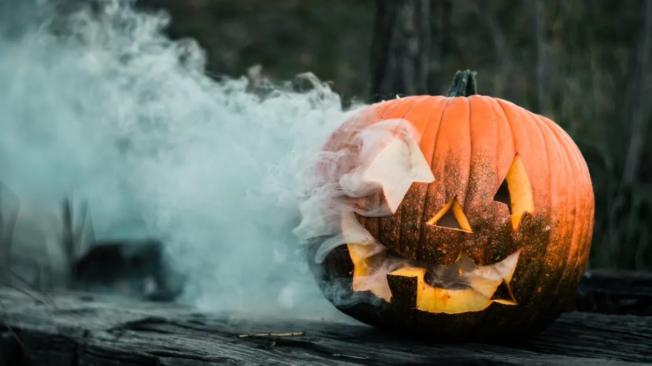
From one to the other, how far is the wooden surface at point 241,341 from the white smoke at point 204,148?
7.8 inches

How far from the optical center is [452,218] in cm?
198

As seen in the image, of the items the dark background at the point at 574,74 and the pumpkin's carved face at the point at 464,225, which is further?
the dark background at the point at 574,74

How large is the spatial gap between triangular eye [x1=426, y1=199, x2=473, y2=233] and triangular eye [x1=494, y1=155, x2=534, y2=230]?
0.11m

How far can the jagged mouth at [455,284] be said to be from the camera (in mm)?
1952

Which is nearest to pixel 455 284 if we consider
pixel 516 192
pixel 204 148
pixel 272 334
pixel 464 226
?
pixel 464 226

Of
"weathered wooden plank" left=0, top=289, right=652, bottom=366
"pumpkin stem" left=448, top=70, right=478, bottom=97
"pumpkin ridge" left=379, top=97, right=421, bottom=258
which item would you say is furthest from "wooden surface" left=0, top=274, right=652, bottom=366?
"pumpkin stem" left=448, top=70, right=478, bottom=97

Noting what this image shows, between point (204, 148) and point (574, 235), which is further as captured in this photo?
point (204, 148)

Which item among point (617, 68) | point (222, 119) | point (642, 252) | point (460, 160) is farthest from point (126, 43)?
point (617, 68)

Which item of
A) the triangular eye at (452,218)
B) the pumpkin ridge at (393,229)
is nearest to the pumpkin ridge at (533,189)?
the triangular eye at (452,218)

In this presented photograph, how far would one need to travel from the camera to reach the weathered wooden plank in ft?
6.23

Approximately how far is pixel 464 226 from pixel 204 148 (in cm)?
116

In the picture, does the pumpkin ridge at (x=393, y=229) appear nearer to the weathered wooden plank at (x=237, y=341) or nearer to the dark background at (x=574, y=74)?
the weathered wooden plank at (x=237, y=341)

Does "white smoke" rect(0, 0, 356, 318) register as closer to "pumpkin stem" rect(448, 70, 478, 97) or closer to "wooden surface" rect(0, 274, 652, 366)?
"wooden surface" rect(0, 274, 652, 366)

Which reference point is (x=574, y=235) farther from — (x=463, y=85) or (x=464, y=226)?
(x=463, y=85)
